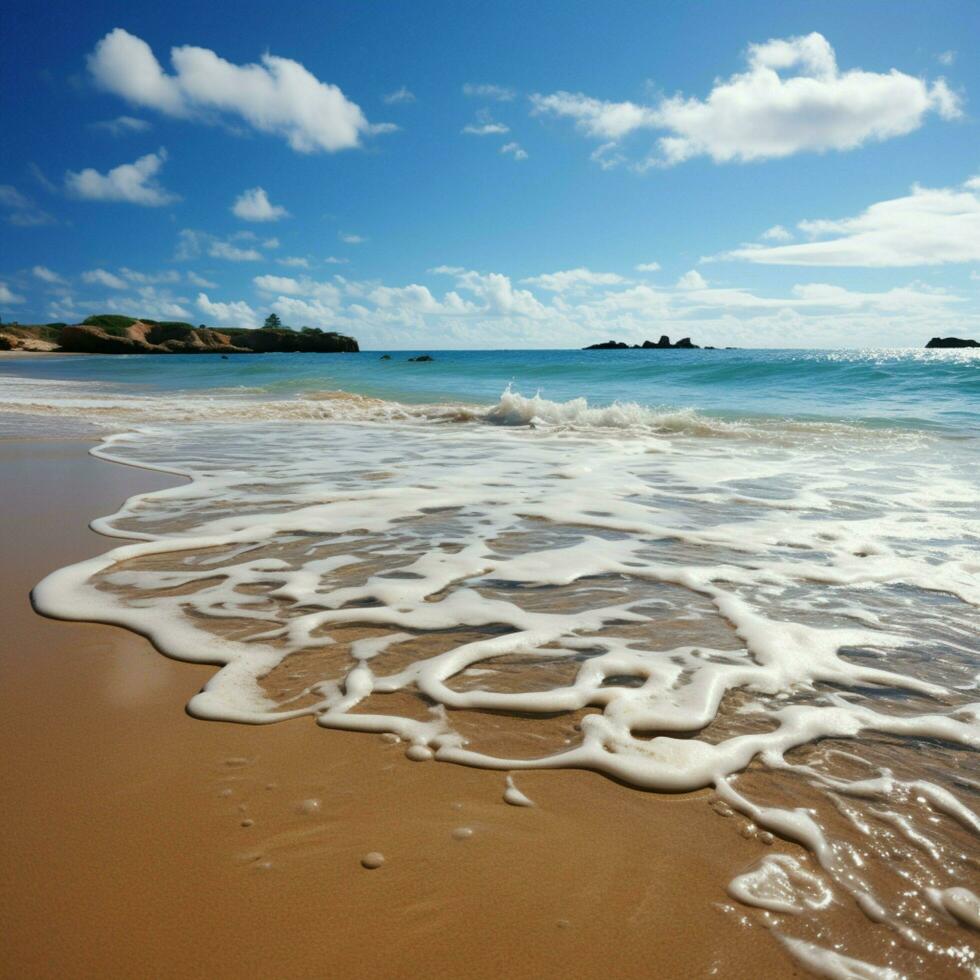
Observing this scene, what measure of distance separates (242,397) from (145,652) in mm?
17464

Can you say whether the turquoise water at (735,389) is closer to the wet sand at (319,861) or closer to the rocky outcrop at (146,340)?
the wet sand at (319,861)

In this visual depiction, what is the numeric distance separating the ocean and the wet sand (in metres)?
0.09

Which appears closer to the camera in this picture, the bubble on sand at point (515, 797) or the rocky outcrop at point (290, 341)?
the bubble on sand at point (515, 797)

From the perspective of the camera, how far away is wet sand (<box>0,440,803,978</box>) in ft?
4.17

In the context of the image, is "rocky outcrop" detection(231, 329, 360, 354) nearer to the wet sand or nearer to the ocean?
the ocean

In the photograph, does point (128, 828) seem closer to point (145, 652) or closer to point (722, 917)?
point (145, 652)

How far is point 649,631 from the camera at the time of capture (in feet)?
9.24

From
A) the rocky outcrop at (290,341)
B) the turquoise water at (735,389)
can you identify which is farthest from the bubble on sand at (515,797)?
the rocky outcrop at (290,341)

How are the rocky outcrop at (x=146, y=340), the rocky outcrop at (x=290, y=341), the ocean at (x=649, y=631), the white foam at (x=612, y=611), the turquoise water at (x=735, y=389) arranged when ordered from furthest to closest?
the rocky outcrop at (x=290, y=341), the rocky outcrop at (x=146, y=340), the turquoise water at (x=735, y=389), the white foam at (x=612, y=611), the ocean at (x=649, y=631)

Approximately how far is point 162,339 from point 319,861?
9513 cm

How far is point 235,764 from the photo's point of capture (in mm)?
1847

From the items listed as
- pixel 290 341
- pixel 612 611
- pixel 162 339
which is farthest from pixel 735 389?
pixel 162 339

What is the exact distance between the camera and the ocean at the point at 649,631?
1640 millimetres

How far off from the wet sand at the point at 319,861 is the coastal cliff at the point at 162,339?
8520 cm
